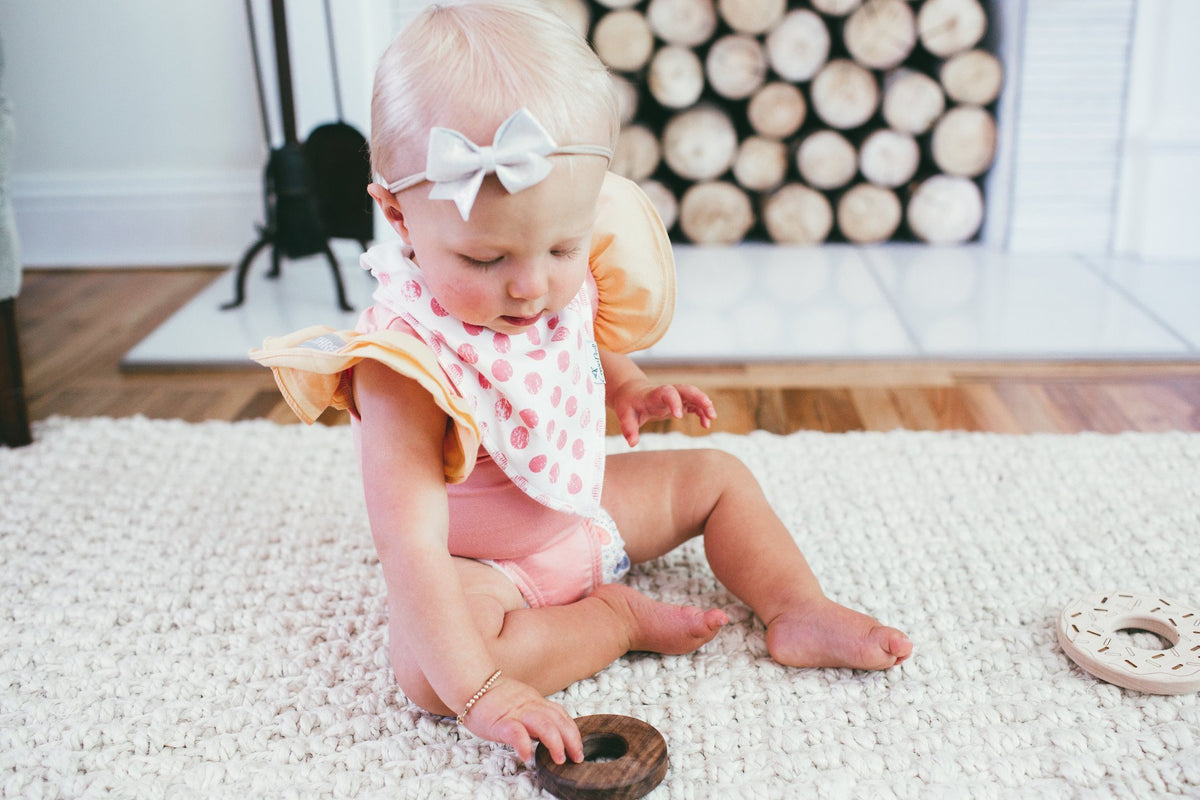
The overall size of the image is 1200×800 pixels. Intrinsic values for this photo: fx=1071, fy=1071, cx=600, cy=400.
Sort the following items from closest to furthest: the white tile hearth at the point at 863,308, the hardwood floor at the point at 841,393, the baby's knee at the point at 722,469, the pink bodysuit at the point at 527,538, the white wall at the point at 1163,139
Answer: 1. the pink bodysuit at the point at 527,538
2. the baby's knee at the point at 722,469
3. the hardwood floor at the point at 841,393
4. the white tile hearth at the point at 863,308
5. the white wall at the point at 1163,139

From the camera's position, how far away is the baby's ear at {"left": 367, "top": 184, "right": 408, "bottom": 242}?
730 millimetres

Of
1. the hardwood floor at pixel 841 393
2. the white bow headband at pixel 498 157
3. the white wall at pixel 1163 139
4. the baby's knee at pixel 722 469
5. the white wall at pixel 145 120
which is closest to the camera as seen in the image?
the white bow headband at pixel 498 157

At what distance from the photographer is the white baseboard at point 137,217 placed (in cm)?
206

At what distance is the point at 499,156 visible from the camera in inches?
25.3

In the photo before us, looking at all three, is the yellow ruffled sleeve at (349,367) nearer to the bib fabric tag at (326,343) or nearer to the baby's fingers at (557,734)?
the bib fabric tag at (326,343)

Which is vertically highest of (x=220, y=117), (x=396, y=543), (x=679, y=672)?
(x=220, y=117)

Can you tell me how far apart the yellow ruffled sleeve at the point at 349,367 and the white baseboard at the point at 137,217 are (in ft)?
4.55

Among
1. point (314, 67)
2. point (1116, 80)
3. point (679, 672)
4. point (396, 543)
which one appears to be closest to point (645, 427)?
point (679, 672)

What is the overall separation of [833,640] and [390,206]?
0.47m

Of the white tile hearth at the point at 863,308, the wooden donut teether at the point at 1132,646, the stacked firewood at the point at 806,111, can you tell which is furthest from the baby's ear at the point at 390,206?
the stacked firewood at the point at 806,111

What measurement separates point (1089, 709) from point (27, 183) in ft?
6.74

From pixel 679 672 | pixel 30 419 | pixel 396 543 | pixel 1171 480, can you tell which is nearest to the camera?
pixel 396 543

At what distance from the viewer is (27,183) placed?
2.07 metres

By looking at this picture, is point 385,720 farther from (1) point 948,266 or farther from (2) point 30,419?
(1) point 948,266
